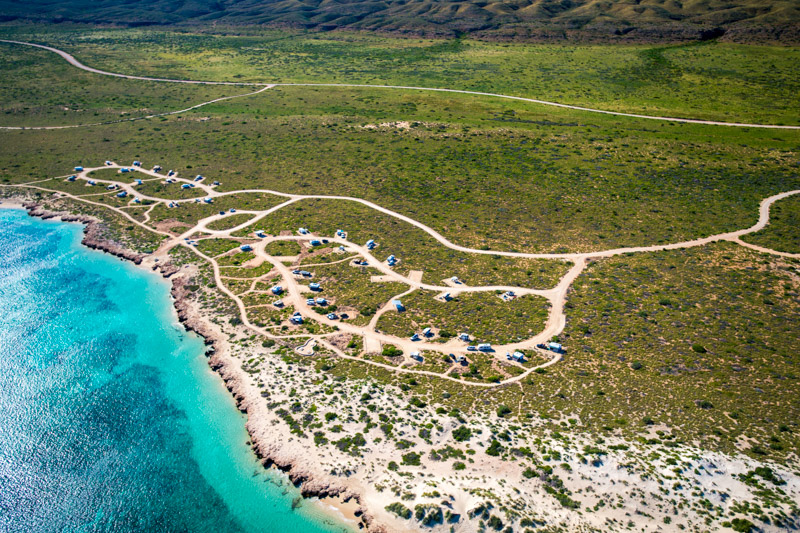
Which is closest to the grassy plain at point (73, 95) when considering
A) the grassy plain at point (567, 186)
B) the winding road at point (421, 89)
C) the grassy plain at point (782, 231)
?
the grassy plain at point (567, 186)

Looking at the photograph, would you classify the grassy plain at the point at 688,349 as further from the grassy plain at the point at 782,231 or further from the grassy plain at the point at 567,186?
the grassy plain at the point at 782,231

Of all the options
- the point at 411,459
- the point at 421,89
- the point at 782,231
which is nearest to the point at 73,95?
the point at 421,89

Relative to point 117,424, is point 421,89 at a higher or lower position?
higher

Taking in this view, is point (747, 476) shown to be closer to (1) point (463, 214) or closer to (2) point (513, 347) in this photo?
(2) point (513, 347)

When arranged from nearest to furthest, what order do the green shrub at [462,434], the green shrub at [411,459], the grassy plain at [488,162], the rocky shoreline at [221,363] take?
the rocky shoreline at [221,363], the green shrub at [411,459], the green shrub at [462,434], the grassy plain at [488,162]

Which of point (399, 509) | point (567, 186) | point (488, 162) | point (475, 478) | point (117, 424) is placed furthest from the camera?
point (488, 162)

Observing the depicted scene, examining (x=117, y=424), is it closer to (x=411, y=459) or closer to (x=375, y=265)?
(x=411, y=459)
